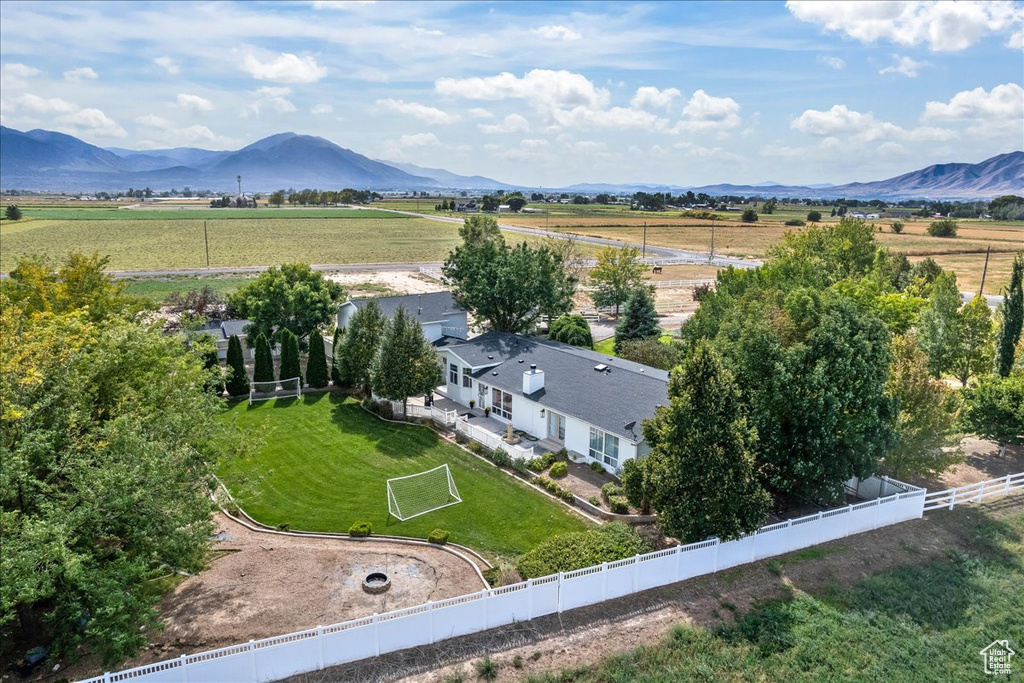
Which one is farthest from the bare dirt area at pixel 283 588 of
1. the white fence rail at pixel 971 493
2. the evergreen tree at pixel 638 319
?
the evergreen tree at pixel 638 319

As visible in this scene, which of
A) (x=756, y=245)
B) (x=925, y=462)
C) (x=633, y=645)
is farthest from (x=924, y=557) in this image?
(x=756, y=245)

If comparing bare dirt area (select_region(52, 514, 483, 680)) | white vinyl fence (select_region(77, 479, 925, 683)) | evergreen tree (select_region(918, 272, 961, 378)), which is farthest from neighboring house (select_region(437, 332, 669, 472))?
evergreen tree (select_region(918, 272, 961, 378))

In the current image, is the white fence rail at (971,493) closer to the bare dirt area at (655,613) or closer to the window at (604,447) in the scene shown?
the bare dirt area at (655,613)

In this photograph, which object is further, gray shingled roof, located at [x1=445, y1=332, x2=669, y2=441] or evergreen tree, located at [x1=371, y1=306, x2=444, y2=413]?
evergreen tree, located at [x1=371, y1=306, x2=444, y2=413]

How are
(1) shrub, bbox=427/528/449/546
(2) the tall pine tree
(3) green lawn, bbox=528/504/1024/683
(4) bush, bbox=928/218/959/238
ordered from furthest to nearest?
(4) bush, bbox=928/218/959/238 → (2) the tall pine tree → (1) shrub, bbox=427/528/449/546 → (3) green lawn, bbox=528/504/1024/683

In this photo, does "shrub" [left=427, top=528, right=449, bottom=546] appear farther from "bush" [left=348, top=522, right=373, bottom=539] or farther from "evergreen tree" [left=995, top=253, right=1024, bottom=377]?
"evergreen tree" [left=995, top=253, right=1024, bottom=377]

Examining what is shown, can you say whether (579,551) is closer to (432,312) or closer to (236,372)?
(432,312)

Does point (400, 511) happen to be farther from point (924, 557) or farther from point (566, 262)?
point (566, 262)
